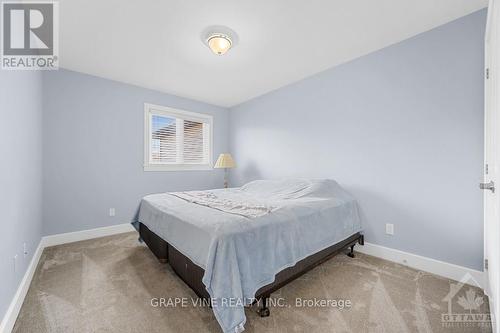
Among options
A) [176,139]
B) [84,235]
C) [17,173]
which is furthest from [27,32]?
[84,235]

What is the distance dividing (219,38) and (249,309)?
2427mm

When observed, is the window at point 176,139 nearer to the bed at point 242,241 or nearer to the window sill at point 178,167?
the window sill at point 178,167

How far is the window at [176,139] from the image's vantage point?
3.67 meters

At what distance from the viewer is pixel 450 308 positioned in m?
1.55

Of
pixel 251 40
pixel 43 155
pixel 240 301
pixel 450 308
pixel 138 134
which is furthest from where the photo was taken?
pixel 138 134

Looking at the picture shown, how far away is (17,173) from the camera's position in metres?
1.63

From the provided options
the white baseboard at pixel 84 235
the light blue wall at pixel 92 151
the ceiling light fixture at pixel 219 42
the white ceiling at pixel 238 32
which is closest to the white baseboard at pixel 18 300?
the white baseboard at pixel 84 235

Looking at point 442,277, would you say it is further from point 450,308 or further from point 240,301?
point 240,301

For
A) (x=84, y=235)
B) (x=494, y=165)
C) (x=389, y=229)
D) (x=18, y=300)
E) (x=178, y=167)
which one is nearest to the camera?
(x=494, y=165)

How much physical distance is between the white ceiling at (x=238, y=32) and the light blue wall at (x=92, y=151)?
339mm

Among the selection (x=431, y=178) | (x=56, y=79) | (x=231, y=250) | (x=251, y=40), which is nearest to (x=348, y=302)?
(x=231, y=250)

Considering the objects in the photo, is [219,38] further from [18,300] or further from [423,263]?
[423,263]

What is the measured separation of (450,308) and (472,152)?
52.1 inches

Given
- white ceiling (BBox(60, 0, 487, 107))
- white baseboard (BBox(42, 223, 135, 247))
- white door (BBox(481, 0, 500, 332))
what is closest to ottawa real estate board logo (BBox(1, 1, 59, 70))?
white ceiling (BBox(60, 0, 487, 107))
